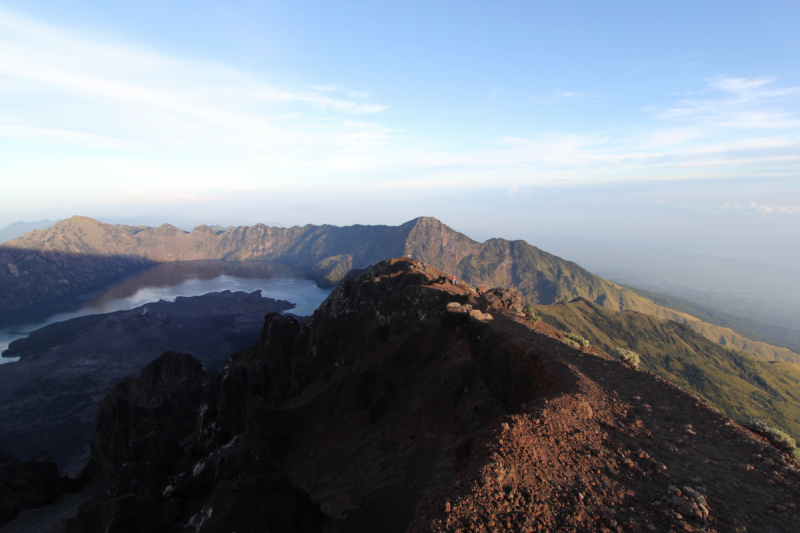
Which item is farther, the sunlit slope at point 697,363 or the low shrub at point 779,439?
the sunlit slope at point 697,363

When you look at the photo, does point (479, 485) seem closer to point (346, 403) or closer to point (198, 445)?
point (346, 403)

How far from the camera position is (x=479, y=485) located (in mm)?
9578

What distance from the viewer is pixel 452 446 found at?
20.8 metres

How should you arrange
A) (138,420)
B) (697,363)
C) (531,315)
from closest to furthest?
1. (531,315)
2. (138,420)
3. (697,363)

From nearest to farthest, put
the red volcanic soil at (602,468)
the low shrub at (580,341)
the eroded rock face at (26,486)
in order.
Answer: the red volcanic soil at (602,468)
the low shrub at (580,341)
the eroded rock face at (26,486)

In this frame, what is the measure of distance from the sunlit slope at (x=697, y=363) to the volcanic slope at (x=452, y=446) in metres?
141

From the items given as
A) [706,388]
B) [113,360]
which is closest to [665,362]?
[706,388]

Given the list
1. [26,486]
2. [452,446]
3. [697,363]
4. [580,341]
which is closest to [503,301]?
[580,341]

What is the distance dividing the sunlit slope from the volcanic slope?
141 meters

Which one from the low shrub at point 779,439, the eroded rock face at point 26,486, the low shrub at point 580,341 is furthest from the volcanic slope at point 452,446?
the eroded rock face at point 26,486

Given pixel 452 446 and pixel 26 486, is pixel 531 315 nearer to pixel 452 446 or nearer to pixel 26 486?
pixel 452 446

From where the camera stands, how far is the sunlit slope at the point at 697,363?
5276 inches

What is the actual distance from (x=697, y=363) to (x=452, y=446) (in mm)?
201203

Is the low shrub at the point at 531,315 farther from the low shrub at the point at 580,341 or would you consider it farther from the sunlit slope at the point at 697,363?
the sunlit slope at the point at 697,363
